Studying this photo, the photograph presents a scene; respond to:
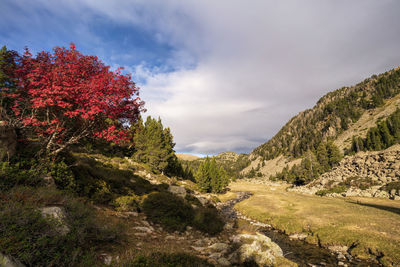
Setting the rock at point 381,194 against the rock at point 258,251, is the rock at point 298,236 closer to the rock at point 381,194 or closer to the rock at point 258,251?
the rock at point 258,251

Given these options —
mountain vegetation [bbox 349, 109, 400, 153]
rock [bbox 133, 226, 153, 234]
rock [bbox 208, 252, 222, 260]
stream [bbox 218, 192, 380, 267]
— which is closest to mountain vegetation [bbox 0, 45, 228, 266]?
rock [bbox 133, 226, 153, 234]

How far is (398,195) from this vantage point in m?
35.2

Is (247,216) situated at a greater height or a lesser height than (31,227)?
lesser

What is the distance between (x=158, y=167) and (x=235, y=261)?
44.0 meters

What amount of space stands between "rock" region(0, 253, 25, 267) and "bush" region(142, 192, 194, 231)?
9061 mm

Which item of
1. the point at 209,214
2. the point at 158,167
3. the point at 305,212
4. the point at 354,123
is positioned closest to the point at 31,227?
the point at 209,214

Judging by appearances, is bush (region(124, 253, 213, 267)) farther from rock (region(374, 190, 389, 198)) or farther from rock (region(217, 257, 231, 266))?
rock (region(374, 190, 389, 198))

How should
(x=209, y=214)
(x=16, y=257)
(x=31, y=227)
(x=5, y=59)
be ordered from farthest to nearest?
(x=209, y=214) < (x=5, y=59) < (x=31, y=227) < (x=16, y=257)

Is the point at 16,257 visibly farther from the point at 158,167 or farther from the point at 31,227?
the point at 158,167

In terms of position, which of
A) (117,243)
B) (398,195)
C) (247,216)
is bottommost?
(247,216)

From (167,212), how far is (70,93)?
32.5ft

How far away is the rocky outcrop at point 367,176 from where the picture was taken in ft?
140

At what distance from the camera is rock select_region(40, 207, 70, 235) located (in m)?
4.83

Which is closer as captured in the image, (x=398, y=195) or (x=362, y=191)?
(x=398, y=195)
